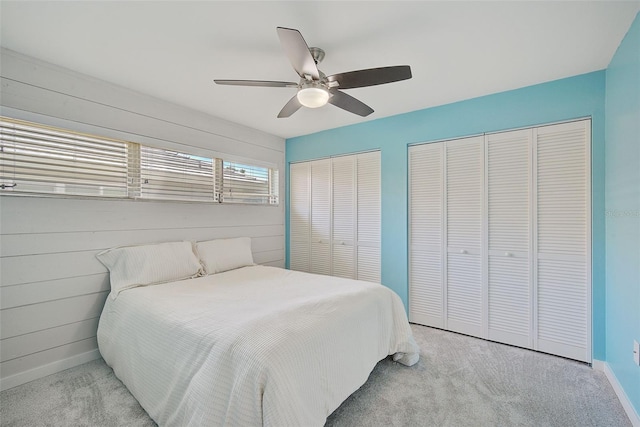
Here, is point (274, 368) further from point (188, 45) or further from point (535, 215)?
point (535, 215)

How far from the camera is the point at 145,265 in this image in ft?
8.00

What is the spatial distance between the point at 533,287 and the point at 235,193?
322cm

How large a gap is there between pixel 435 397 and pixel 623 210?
5.71ft

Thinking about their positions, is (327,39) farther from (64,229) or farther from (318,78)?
(64,229)

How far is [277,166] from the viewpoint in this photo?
4.07 meters

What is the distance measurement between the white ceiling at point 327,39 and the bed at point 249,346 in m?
1.73

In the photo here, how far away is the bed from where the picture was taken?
129 centimetres

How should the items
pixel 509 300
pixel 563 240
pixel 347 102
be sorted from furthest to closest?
pixel 509 300 → pixel 563 240 → pixel 347 102

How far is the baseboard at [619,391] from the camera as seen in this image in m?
1.64

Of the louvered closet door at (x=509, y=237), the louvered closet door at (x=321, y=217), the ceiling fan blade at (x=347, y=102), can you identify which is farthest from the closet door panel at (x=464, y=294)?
the ceiling fan blade at (x=347, y=102)

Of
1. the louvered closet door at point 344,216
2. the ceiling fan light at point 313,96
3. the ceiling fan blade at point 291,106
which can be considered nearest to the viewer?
the ceiling fan light at point 313,96

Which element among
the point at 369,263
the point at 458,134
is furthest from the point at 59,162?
the point at 458,134

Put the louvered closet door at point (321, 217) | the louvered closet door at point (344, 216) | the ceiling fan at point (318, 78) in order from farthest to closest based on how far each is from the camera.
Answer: the louvered closet door at point (321, 217) → the louvered closet door at point (344, 216) → the ceiling fan at point (318, 78)

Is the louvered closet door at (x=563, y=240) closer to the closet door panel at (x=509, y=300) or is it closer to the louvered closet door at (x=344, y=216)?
the closet door panel at (x=509, y=300)
